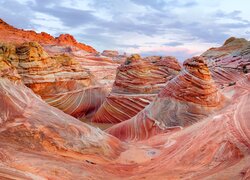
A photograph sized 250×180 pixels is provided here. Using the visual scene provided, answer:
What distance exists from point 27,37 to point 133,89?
4206 centimetres

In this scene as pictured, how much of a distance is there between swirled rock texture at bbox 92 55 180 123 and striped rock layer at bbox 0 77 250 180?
588 cm

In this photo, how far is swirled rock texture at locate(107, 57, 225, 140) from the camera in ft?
27.0

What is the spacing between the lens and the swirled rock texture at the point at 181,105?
8234 mm

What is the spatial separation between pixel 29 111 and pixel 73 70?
1021 centimetres

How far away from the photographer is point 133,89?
12711 mm

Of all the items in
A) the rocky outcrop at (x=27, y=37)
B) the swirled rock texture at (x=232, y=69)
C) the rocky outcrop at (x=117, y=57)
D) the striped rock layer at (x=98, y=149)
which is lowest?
the striped rock layer at (x=98, y=149)

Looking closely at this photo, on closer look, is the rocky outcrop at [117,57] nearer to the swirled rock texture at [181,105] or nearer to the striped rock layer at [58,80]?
the striped rock layer at [58,80]

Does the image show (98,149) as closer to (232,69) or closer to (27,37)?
(232,69)

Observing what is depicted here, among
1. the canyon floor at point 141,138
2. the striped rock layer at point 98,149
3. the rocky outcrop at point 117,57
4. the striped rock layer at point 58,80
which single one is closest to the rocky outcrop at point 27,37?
the rocky outcrop at point 117,57

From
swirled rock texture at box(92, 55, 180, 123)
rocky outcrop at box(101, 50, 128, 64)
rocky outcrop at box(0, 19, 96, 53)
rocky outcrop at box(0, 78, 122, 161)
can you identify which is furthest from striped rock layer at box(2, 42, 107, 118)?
rocky outcrop at box(0, 19, 96, 53)

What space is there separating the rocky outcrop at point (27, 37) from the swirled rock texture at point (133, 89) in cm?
3185

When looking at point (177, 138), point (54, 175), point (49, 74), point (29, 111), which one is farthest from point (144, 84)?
point (54, 175)

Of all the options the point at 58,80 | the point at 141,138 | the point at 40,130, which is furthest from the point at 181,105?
the point at 58,80

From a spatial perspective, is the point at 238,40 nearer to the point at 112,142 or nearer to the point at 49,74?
the point at 49,74
